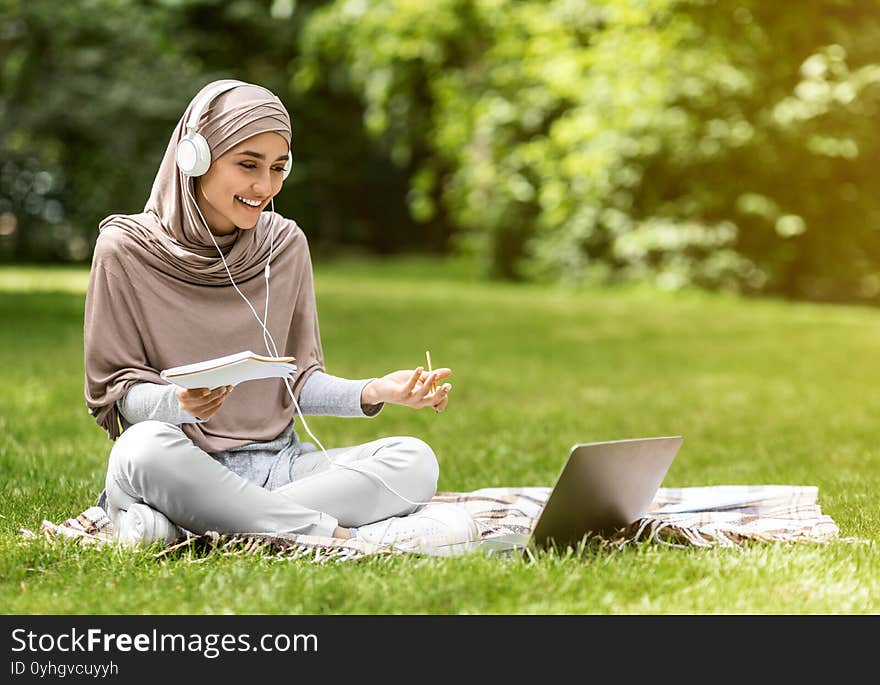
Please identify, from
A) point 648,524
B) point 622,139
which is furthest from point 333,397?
point 622,139

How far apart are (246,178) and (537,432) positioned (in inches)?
127

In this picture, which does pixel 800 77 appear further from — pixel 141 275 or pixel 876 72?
pixel 141 275

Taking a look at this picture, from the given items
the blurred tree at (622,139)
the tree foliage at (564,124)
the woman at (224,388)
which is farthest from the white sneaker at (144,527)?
the blurred tree at (622,139)

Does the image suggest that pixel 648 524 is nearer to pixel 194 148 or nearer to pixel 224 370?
pixel 224 370

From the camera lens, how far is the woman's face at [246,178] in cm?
343

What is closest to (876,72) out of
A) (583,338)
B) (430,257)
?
(583,338)

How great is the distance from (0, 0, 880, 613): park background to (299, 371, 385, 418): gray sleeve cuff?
61 centimetres

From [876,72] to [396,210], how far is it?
62.2ft

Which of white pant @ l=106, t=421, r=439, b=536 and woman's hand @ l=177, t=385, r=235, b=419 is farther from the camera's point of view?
white pant @ l=106, t=421, r=439, b=536

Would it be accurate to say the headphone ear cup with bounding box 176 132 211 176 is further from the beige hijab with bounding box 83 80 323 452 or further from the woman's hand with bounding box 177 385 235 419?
the woman's hand with bounding box 177 385 235 419

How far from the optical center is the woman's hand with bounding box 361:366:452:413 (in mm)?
3363

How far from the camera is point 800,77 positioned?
49.4ft

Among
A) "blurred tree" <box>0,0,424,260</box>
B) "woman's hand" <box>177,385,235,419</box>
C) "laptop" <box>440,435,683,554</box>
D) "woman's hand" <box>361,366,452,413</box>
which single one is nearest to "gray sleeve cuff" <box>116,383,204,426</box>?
"woman's hand" <box>177,385,235,419</box>
